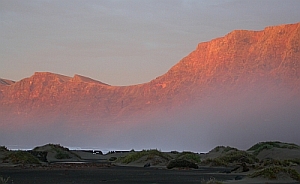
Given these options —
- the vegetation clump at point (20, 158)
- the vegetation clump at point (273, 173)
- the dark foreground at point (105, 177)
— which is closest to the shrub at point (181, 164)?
the dark foreground at point (105, 177)

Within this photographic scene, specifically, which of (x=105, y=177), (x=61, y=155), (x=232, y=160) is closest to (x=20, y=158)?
(x=61, y=155)

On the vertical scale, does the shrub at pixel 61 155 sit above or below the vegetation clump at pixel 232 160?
above

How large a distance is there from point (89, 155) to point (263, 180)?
5765cm

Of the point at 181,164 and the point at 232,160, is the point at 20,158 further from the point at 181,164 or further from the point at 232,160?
the point at 232,160

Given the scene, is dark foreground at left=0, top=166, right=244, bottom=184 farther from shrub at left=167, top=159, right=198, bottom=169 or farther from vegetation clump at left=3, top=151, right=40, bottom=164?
vegetation clump at left=3, top=151, right=40, bottom=164

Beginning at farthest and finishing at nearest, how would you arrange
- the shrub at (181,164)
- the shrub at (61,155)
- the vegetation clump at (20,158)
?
1. the shrub at (61,155)
2. the vegetation clump at (20,158)
3. the shrub at (181,164)

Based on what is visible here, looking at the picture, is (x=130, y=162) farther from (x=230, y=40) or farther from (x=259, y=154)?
(x=230, y=40)

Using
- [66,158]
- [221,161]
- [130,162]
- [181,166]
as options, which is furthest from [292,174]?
[66,158]

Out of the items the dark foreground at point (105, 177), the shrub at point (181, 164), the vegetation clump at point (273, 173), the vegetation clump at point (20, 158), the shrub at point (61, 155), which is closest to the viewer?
the vegetation clump at point (273, 173)

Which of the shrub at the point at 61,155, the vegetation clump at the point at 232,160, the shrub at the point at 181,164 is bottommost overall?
the shrub at the point at 181,164

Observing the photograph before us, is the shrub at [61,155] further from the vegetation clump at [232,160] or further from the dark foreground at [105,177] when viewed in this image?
the dark foreground at [105,177]

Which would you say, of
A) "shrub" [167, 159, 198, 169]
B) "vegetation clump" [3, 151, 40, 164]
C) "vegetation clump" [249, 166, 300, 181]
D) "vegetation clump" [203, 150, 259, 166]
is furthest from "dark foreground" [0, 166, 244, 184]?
"vegetation clump" [203, 150, 259, 166]

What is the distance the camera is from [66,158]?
56.5 m

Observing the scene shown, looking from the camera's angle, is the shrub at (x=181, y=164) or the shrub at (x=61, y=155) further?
the shrub at (x=61, y=155)
